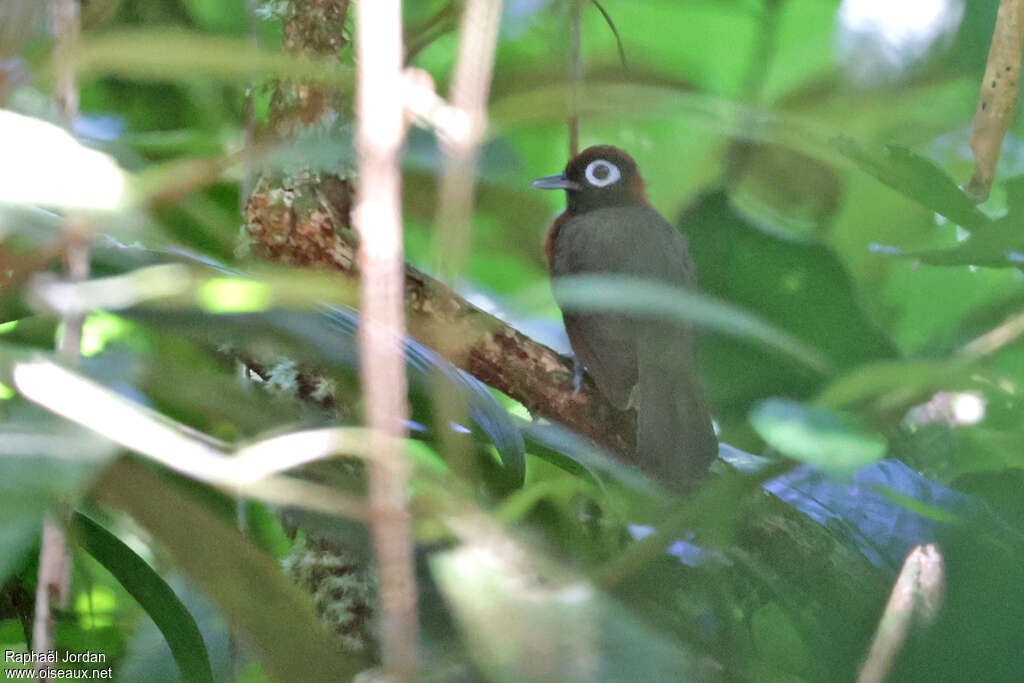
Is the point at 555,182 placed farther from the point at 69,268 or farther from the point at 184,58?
the point at 184,58

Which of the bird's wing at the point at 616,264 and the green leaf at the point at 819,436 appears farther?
the bird's wing at the point at 616,264

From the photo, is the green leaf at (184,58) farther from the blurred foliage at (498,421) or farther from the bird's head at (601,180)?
the bird's head at (601,180)

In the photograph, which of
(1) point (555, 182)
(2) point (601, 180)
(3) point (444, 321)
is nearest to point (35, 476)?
(3) point (444, 321)

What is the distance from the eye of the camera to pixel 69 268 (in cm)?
109

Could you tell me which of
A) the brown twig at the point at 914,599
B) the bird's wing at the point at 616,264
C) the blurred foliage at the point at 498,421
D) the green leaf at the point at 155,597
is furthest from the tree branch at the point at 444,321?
the brown twig at the point at 914,599

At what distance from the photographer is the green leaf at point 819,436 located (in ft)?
2.59

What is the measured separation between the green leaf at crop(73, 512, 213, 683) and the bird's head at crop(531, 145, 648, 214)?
2360 mm

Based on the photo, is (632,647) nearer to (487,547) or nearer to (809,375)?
(487,547)

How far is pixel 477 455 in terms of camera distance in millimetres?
1567

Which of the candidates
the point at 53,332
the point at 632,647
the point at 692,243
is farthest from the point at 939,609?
the point at 53,332

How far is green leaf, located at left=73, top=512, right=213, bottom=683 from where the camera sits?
55.8 inches

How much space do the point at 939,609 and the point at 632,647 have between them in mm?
568

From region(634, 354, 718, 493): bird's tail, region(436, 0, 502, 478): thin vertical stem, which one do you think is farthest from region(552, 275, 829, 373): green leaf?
region(634, 354, 718, 493): bird's tail

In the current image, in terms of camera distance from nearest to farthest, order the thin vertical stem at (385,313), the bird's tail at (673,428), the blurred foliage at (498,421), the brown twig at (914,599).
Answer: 1. the thin vertical stem at (385,313)
2. the blurred foliage at (498,421)
3. the brown twig at (914,599)
4. the bird's tail at (673,428)
